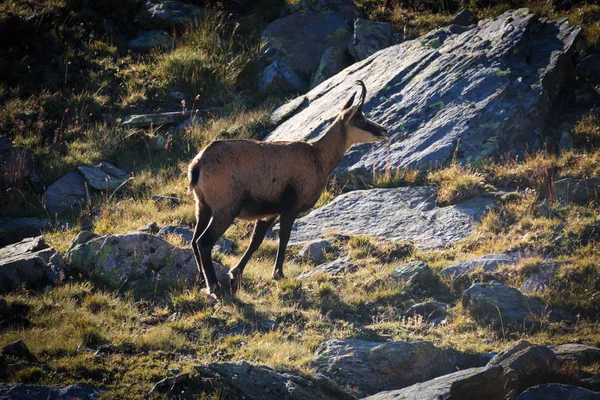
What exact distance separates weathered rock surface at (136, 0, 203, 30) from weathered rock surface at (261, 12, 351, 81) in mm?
2388

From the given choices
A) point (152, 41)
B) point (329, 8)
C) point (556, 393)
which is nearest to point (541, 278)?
point (556, 393)

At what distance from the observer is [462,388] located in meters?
5.86

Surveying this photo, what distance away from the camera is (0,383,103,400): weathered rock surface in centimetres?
562

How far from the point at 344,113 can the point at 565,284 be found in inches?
181

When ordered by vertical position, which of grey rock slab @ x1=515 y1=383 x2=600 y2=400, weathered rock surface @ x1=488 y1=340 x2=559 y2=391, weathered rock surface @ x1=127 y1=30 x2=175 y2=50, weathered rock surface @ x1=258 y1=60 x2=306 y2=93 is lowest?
weathered rock surface @ x1=488 y1=340 x2=559 y2=391

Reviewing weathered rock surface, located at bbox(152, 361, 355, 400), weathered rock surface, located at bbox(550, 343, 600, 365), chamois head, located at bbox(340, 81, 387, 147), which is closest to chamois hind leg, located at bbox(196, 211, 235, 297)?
weathered rock surface, located at bbox(152, 361, 355, 400)

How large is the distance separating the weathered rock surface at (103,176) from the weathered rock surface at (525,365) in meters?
9.76

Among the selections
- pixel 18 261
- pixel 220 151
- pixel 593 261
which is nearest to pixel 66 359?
pixel 18 261

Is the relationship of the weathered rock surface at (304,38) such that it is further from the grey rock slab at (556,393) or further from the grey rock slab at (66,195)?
the grey rock slab at (556,393)

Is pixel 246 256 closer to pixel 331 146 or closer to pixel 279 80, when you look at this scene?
pixel 331 146

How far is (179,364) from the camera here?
22.9 ft

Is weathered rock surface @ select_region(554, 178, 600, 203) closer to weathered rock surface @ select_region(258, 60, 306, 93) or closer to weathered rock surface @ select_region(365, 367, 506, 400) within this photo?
weathered rock surface @ select_region(365, 367, 506, 400)

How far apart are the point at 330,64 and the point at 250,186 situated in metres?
8.77

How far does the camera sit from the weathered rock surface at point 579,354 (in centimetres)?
696
